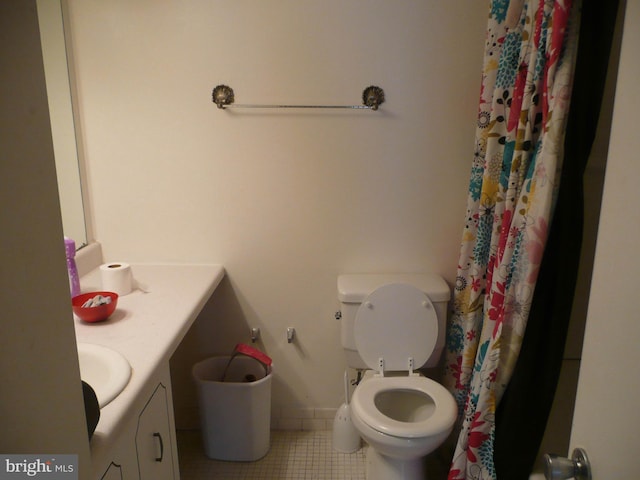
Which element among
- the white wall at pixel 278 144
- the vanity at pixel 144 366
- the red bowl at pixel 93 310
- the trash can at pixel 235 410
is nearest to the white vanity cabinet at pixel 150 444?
the vanity at pixel 144 366

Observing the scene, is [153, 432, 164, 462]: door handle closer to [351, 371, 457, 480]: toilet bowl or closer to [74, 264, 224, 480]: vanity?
[74, 264, 224, 480]: vanity

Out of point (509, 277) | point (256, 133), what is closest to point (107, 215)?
point (256, 133)

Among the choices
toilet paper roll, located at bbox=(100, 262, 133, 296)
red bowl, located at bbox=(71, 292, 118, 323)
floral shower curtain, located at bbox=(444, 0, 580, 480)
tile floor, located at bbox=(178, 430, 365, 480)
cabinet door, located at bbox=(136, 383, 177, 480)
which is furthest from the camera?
tile floor, located at bbox=(178, 430, 365, 480)

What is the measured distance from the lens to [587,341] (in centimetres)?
71

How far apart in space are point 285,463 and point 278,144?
4.78ft

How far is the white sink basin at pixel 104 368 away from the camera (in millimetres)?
1049

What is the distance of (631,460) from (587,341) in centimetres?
18

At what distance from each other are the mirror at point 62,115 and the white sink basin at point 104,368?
80cm

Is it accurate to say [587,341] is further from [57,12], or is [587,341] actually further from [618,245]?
[57,12]

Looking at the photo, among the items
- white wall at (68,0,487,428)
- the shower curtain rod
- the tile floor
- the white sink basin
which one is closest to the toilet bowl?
the tile floor

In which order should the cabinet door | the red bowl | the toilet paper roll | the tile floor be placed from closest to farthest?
the cabinet door
the red bowl
the toilet paper roll
the tile floor

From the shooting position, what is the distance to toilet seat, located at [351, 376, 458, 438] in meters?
1.57

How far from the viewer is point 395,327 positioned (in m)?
1.92

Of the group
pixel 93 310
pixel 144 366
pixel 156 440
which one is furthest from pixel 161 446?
pixel 93 310
